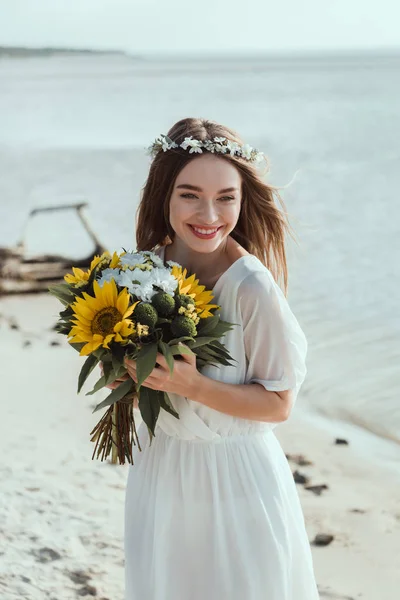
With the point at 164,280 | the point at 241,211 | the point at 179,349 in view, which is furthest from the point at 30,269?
the point at 179,349

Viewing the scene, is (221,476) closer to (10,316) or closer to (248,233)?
(248,233)

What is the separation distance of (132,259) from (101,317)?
0.29 metres

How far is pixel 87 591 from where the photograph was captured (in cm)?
458

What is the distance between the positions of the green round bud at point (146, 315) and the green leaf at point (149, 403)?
0.27 m

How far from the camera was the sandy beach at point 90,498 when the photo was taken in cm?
481

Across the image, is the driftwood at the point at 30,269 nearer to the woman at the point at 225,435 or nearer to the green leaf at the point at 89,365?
the woman at the point at 225,435

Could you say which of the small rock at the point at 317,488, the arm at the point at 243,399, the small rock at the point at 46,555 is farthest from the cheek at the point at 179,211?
the small rock at the point at 317,488

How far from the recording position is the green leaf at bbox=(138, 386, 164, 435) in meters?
2.84

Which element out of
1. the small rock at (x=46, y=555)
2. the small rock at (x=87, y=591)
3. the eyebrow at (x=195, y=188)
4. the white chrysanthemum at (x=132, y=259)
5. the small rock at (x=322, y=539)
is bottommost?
the small rock at (x=87, y=591)

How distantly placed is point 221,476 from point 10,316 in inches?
306

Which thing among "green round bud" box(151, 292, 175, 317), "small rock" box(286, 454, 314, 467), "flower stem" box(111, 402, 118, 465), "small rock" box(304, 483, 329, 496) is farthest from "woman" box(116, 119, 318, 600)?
"small rock" box(286, 454, 314, 467)

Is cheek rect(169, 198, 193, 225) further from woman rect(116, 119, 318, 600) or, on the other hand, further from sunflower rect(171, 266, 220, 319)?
sunflower rect(171, 266, 220, 319)

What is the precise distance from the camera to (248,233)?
325 cm

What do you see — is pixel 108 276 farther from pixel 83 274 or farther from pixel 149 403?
pixel 149 403
